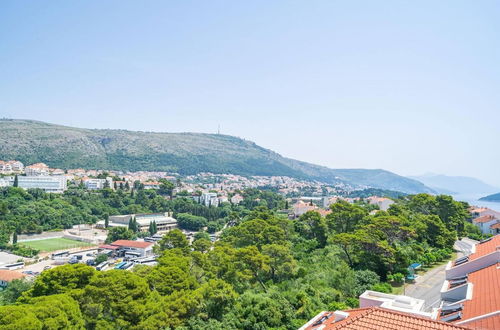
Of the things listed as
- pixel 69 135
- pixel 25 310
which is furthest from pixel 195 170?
pixel 25 310

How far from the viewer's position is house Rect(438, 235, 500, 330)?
26.4 ft

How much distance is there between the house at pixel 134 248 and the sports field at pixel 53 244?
25.7 ft

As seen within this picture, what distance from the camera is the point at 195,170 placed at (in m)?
173

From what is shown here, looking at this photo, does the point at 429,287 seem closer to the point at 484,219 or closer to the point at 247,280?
the point at 247,280

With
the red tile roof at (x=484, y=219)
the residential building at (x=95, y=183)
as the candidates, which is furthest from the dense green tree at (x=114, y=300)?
the residential building at (x=95, y=183)

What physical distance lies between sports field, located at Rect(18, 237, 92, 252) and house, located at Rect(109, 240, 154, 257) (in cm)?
782

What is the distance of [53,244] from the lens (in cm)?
4566

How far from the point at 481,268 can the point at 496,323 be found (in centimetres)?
572

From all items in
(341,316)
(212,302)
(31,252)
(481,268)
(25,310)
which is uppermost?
(481,268)

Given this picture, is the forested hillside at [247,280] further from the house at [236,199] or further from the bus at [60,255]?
the house at [236,199]

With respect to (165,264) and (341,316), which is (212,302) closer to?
(165,264)

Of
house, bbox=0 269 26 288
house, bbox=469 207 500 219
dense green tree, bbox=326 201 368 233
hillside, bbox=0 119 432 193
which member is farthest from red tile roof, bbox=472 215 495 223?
hillside, bbox=0 119 432 193

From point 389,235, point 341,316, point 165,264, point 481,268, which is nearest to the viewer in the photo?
point 341,316

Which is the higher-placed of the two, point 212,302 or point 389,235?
point 389,235
